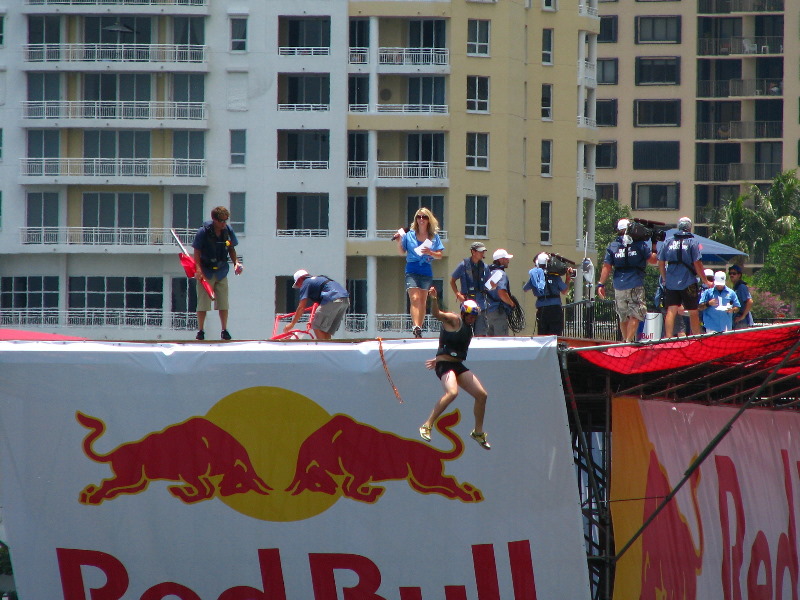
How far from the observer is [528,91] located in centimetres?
6125

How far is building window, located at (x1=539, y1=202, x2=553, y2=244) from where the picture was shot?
62188 millimetres

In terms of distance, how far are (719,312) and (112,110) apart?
42.2m

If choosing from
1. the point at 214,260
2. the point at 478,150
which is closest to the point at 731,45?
the point at 478,150

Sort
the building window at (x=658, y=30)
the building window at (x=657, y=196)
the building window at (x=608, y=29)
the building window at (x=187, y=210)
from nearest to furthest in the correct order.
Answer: the building window at (x=187, y=210)
the building window at (x=658, y=30)
the building window at (x=608, y=29)
the building window at (x=657, y=196)

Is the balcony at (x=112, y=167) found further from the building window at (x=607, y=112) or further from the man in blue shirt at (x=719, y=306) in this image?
the man in blue shirt at (x=719, y=306)

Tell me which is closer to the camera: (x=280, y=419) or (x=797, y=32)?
(x=280, y=419)

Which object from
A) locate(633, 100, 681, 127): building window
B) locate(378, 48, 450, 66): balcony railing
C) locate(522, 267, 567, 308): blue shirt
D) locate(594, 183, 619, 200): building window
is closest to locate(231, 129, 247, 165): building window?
locate(378, 48, 450, 66): balcony railing

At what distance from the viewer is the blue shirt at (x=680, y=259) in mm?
19156

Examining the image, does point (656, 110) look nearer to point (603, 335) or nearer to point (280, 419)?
point (603, 335)

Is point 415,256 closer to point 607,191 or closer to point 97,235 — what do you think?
point 97,235

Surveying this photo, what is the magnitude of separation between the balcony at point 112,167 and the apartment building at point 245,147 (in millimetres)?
71

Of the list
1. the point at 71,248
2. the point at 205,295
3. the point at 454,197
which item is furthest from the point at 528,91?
the point at 205,295

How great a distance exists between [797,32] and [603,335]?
52192 mm

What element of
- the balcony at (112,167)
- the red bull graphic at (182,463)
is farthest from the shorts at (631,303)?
the balcony at (112,167)
